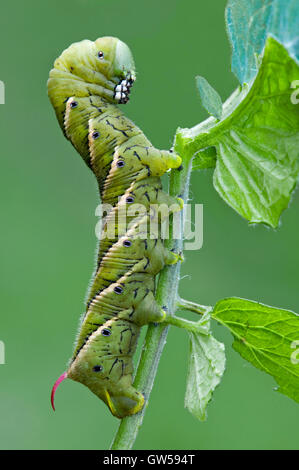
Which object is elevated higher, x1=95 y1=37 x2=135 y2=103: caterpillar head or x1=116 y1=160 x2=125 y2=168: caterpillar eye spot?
x1=95 y1=37 x2=135 y2=103: caterpillar head

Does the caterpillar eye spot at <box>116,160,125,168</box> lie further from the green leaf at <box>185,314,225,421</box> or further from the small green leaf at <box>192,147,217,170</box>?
the green leaf at <box>185,314,225,421</box>

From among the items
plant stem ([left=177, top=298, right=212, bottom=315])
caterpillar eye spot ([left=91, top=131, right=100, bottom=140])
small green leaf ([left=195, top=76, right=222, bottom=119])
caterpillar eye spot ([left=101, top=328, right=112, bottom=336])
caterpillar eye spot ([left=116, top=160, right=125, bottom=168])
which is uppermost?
small green leaf ([left=195, top=76, right=222, bottom=119])

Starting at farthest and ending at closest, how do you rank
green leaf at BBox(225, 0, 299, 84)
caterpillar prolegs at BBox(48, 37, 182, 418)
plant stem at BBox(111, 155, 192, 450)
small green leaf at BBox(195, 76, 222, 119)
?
caterpillar prolegs at BBox(48, 37, 182, 418) → plant stem at BBox(111, 155, 192, 450) → small green leaf at BBox(195, 76, 222, 119) → green leaf at BBox(225, 0, 299, 84)

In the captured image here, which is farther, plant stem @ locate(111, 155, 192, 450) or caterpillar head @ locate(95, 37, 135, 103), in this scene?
caterpillar head @ locate(95, 37, 135, 103)

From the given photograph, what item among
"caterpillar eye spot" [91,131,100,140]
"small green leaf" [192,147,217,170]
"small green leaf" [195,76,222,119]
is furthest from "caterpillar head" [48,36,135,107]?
"small green leaf" [195,76,222,119]
